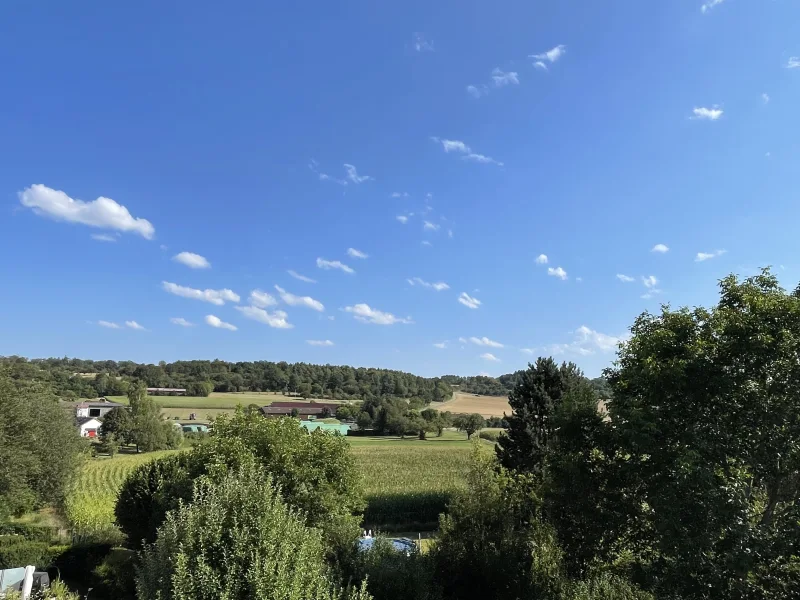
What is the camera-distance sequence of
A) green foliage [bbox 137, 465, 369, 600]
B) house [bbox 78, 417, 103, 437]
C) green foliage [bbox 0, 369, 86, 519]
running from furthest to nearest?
house [bbox 78, 417, 103, 437]
green foliage [bbox 0, 369, 86, 519]
green foliage [bbox 137, 465, 369, 600]

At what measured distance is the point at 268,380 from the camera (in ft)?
529

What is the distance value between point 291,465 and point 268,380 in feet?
500

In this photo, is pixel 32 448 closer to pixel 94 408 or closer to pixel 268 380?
pixel 94 408

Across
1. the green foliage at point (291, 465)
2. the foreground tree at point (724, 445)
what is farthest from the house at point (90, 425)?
the foreground tree at point (724, 445)

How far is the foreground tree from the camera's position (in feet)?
33.9

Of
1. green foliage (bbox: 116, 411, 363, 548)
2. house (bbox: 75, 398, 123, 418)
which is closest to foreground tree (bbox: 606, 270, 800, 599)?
green foliage (bbox: 116, 411, 363, 548)

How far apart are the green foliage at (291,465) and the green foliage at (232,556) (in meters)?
5.81

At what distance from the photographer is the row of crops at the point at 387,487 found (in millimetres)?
31891

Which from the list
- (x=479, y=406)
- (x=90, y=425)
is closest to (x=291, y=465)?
(x=90, y=425)

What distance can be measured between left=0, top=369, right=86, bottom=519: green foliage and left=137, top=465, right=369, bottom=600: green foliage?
24.1 meters

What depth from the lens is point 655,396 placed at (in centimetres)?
1208

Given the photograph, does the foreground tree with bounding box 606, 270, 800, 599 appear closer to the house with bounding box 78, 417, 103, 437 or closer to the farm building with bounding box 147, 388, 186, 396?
the house with bounding box 78, 417, 103, 437

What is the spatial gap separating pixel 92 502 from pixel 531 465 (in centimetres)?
3247

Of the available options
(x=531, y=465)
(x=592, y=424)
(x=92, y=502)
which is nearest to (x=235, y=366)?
(x=92, y=502)
